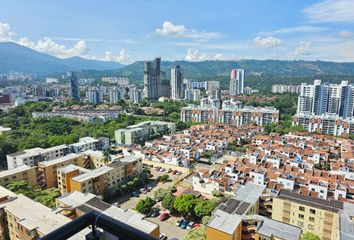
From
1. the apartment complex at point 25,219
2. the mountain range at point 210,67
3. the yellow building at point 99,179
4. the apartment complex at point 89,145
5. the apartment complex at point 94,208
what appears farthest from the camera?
the mountain range at point 210,67

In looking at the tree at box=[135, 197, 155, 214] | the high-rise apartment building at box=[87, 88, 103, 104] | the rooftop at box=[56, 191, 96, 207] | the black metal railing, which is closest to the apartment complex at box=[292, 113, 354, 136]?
the tree at box=[135, 197, 155, 214]

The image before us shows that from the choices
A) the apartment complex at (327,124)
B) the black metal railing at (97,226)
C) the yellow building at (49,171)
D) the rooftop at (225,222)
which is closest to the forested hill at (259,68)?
the apartment complex at (327,124)

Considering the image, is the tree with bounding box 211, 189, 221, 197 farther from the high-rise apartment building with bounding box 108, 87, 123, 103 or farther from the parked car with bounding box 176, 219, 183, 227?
the high-rise apartment building with bounding box 108, 87, 123, 103

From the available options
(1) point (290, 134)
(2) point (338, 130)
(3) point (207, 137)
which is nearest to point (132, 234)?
(3) point (207, 137)

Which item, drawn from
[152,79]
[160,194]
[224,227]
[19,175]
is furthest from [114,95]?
[224,227]

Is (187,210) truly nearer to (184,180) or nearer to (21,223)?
(184,180)

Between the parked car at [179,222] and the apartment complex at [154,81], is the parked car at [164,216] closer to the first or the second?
the parked car at [179,222]

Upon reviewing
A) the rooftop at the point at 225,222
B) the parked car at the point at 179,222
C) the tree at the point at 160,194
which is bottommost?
the parked car at the point at 179,222
